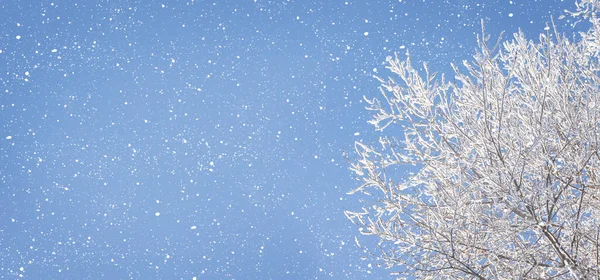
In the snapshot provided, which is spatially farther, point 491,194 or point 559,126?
point 559,126

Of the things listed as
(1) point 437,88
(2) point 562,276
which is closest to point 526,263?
(2) point 562,276

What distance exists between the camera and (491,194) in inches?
181

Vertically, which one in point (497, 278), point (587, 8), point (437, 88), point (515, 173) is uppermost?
point (587, 8)

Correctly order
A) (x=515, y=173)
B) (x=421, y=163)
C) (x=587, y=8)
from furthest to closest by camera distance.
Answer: (x=587, y=8)
(x=421, y=163)
(x=515, y=173)

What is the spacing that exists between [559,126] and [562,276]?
1.20 metres

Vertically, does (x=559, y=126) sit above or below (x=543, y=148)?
above

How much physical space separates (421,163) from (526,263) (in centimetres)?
114

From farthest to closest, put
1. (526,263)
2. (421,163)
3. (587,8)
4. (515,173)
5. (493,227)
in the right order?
(587,8)
(421,163)
(526,263)
(493,227)
(515,173)


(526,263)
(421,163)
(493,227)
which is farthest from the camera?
(421,163)

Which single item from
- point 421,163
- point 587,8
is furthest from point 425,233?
point 587,8

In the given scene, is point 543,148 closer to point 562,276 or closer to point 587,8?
point 562,276

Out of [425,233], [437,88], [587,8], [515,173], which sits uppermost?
[587,8]

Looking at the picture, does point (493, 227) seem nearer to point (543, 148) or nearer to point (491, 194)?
point (491, 194)

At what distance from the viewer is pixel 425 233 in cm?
567
